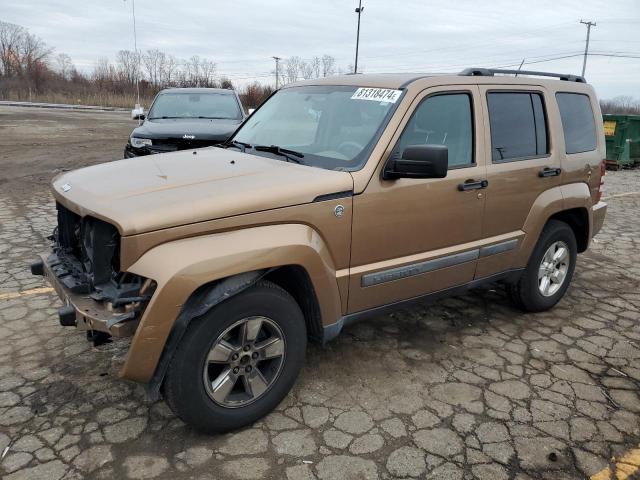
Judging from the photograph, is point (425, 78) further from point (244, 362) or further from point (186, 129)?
point (186, 129)

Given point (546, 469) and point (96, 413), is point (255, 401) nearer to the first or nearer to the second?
point (96, 413)

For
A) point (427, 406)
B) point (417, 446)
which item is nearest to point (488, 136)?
point (427, 406)

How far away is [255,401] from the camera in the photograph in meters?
2.92

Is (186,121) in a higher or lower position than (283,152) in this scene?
higher

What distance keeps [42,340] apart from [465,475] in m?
3.07

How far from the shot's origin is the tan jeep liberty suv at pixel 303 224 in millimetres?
2516

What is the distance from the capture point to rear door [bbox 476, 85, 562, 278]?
3.78m

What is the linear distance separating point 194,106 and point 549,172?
7.17m

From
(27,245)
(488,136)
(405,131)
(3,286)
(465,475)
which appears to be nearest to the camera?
(465,475)

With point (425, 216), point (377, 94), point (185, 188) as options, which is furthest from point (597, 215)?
point (185, 188)

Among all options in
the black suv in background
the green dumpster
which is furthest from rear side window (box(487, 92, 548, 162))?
the green dumpster

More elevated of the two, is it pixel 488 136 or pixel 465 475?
pixel 488 136

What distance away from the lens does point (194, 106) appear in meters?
9.62

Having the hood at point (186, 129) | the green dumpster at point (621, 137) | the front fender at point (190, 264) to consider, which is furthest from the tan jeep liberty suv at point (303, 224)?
the green dumpster at point (621, 137)
